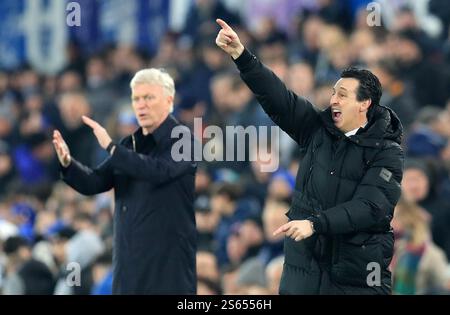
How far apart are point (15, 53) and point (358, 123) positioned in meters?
12.3

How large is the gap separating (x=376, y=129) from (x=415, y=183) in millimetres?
3221

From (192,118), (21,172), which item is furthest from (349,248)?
(21,172)

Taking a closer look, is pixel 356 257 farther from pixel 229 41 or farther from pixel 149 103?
pixel 149 103

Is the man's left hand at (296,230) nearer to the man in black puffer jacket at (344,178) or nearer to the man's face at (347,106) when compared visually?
the man in black puffer jacket at (344,178)

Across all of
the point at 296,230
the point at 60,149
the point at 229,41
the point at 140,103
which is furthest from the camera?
the point at 140,103

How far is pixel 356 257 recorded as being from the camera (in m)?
7.40

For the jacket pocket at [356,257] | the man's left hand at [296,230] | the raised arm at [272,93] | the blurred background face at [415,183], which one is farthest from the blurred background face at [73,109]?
the man's left hand at [296,230]

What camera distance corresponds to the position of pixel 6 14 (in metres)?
19.1

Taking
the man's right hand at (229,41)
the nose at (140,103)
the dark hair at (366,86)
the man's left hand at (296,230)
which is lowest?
the man's left hand at (296,230)

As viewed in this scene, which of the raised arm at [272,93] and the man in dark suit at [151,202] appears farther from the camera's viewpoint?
the man in dark suit at [151,202]

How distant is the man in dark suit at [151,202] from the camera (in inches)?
332

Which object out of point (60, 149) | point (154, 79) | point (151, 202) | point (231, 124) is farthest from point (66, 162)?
point (231, 124)

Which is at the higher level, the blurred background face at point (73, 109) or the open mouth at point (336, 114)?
the blurred background face at point (73, 109)

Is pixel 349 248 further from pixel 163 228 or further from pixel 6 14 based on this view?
pixel 6 14
